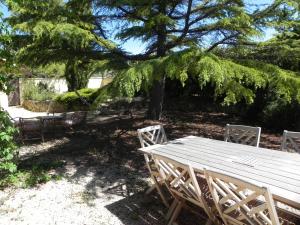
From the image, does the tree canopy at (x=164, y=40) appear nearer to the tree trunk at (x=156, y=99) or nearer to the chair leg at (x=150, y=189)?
the tree trunk at (x=156, y=99)

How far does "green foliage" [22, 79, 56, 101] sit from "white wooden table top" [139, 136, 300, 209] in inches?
549

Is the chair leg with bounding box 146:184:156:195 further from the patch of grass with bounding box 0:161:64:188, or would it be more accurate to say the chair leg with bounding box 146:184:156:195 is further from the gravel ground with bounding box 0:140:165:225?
the patch of grass with bounding box 0:161:64:188

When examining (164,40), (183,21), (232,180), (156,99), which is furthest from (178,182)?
(156,99)

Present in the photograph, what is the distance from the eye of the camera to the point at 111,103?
1240 cm

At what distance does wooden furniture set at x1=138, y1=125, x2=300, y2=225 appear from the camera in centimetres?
284

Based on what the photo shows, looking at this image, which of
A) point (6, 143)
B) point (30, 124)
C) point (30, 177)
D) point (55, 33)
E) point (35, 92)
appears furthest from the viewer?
point (35, 92)

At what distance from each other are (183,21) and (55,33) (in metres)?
3.58

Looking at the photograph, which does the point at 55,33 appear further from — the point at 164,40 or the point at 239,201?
the point at 239,201

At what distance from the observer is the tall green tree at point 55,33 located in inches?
241

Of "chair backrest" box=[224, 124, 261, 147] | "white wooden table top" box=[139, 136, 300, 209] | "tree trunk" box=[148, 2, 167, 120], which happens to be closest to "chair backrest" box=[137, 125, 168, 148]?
"white wooden table top" box=[139, 136, 300, 209]

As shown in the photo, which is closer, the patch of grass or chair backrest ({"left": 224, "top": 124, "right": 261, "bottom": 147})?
chair backrest ({"left": 224, "top": 124, "right": 261, "bottom": 147})

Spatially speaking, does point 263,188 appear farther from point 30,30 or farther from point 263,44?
point 30,30

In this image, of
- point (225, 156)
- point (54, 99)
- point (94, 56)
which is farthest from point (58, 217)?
point (54, 99)

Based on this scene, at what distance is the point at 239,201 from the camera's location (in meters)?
2.93
